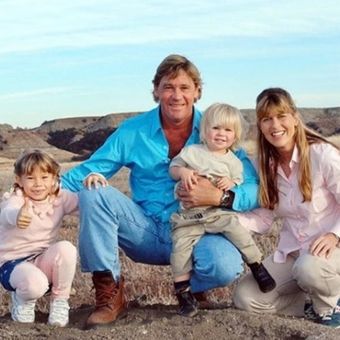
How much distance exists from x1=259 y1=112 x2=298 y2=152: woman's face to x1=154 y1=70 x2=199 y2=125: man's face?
61cm

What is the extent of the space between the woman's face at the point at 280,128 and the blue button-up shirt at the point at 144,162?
355mm

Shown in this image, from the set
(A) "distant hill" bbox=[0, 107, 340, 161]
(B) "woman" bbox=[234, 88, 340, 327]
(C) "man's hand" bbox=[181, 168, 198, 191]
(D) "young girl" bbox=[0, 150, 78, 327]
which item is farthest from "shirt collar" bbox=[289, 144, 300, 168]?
(A) "distant hill" bbox=[0, 107, 340, 161]

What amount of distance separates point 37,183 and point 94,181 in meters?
0.38

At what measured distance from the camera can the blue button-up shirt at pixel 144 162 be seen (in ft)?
22.3

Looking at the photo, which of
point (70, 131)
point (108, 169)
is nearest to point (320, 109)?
point (70, 131)

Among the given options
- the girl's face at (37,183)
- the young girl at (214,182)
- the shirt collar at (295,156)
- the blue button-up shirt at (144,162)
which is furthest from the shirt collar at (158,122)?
the girl's face at (37,183)

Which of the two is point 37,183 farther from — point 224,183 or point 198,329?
point 198,329

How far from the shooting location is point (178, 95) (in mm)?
6684

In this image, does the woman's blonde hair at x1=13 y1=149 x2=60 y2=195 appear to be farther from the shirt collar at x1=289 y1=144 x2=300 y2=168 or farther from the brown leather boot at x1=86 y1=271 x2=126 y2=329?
the shirt collar at x1=289 y1=144 x2=300 y2=168

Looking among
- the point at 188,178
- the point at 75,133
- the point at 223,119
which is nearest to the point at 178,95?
the point at 223,119

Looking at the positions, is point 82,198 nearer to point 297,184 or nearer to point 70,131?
point 297,184

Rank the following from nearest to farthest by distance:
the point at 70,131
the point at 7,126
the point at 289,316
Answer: the point at 289,316
the point at 70,131
the point at 7,126

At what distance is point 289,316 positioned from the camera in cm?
665

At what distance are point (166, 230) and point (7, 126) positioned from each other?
54728mm
